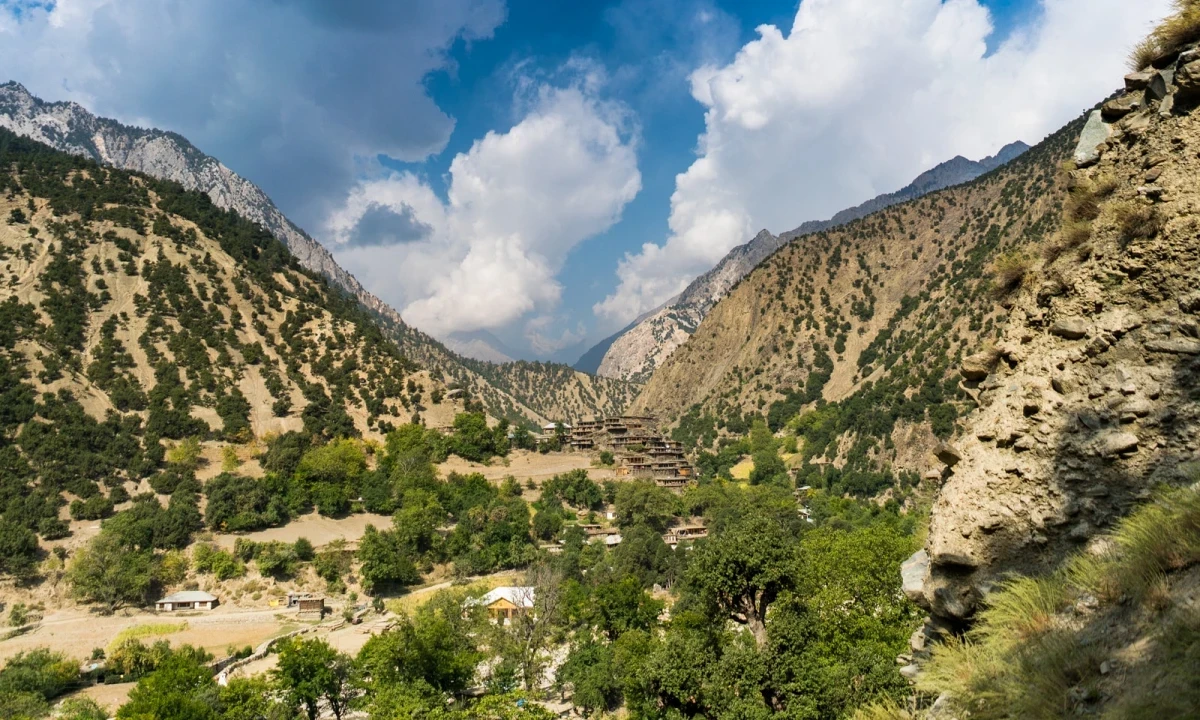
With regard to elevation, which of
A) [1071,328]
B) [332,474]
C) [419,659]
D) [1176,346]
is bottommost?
[419,659]

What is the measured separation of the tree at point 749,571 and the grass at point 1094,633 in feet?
36.1

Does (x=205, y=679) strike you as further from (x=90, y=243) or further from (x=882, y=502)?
(x=90, y=243)

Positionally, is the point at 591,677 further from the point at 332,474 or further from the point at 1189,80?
the point at 332,474

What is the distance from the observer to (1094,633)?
482 centimetres

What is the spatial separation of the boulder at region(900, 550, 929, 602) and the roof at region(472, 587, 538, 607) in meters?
35.0

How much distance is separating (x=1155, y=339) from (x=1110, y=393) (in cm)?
64

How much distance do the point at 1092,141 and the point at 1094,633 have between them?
7.09m

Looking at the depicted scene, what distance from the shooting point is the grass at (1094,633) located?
4.04 metres

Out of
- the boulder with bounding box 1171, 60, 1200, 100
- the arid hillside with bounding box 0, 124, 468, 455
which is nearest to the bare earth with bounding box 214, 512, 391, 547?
the arid hillside with bounding box 0, 124, 468, 455

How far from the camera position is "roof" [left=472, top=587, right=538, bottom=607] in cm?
4119

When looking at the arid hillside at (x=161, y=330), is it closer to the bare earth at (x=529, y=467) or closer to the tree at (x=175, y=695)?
the bare earth at (x=529, y=467)

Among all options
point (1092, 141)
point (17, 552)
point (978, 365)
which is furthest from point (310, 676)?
point (17, 552)

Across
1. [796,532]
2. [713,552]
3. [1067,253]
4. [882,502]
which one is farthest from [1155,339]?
[882,502]

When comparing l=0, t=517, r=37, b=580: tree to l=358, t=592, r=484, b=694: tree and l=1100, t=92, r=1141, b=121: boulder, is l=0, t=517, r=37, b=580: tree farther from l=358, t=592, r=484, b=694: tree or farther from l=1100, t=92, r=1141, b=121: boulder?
l=1100, t=92, r=1141, b=121: boulder
